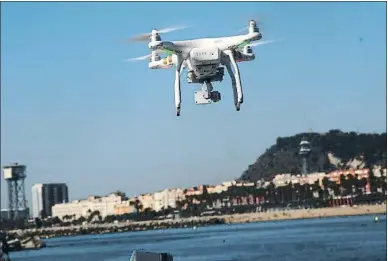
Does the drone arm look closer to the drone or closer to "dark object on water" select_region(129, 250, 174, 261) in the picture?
the drone

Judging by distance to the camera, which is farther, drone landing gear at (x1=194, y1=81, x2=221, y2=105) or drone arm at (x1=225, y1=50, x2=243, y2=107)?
drone landing gear at (x1=194, y1=81, x2=221, y2=105)

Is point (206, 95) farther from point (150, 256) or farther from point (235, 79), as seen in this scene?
point (150, 256)

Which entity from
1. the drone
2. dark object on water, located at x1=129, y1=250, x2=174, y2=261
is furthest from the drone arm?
dark object on water, located at x1=129, y1=250, x2=174, y2=261

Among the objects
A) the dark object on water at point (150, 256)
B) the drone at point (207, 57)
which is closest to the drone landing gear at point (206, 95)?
the drone at point (207, 57)

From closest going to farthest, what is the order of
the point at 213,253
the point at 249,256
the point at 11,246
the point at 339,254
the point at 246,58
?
the point at 246,58, the point at 339,254, the point at 249,256, the point at 213,253, the point at 11,246

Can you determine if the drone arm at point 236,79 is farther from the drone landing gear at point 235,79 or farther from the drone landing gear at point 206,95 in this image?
the drone landing gear at point 206,95

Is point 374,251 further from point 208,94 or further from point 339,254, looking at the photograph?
point 208,94

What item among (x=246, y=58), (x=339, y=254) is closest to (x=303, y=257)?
(x=339, y=254)
